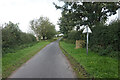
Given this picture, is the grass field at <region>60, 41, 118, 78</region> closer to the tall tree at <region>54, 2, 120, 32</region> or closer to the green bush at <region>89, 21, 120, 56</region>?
the green bush at <region>89, 21, 120, 56</region>

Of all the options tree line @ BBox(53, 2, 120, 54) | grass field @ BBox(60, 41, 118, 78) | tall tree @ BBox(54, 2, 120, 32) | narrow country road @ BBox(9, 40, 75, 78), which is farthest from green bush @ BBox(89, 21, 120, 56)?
narrow country road @ BBox(9, 40, 75, 78)

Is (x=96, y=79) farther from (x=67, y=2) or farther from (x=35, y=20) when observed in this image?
(x=35, y=20)

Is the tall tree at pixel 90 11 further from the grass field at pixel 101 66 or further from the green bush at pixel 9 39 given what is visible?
the green bush at pixel 9 39

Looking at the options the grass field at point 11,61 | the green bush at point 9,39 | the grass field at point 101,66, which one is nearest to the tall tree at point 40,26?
the green bush at point 9,39

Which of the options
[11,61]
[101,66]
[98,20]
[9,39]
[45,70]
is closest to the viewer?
[45,70]

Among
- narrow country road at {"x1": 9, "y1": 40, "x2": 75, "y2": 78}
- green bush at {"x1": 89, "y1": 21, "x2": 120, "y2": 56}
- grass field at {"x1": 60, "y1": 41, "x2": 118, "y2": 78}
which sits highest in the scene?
green bush at {"x1": 89, "y1": 21, "x2": 120, "y2": 56}

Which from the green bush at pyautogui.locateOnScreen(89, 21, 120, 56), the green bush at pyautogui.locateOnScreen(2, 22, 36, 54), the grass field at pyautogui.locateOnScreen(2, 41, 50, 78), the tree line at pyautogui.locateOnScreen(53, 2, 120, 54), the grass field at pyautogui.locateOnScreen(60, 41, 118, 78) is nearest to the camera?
the grass field at pyautogui.locateOnScreen(60, 41, 118, 78)

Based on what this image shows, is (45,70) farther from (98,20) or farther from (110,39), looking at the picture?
(98,20)

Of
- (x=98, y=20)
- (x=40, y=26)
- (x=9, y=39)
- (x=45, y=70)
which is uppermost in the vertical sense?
(x=40, y=26)

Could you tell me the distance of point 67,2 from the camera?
10555 mm

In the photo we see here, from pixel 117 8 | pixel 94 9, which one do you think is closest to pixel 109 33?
pixel 117 8

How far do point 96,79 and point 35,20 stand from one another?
3734cm

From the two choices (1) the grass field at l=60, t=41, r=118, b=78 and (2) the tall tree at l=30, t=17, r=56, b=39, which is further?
(2) the tall tree at l=30, t=17, r=56, b=39

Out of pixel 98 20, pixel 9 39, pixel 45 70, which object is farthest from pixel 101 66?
pixel 9 39
